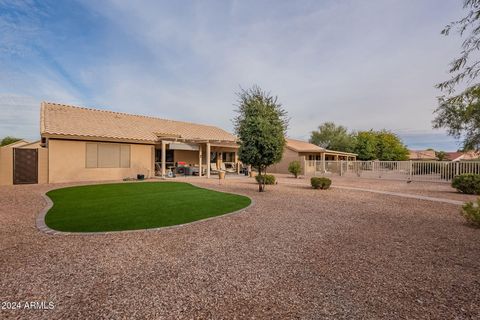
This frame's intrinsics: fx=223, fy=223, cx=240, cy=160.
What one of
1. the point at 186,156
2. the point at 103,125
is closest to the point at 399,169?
the point at 186,156

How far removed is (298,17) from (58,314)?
15100 mm

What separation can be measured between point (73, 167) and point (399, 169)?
89.1ft

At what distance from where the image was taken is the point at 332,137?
54656mm

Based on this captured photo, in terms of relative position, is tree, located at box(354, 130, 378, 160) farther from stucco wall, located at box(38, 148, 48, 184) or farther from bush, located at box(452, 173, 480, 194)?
stucco wall, located at box(38, 148, 48, 184)

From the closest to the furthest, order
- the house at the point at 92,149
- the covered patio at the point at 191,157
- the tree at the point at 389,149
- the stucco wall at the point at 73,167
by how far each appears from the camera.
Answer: the house at the point at 92,149
the stucco wall at the point at 73,167
the covered patio at the point at 191,157
the tree at the point at 389,149

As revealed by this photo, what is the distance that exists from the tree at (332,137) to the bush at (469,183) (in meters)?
37.3

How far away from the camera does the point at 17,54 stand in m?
13.1

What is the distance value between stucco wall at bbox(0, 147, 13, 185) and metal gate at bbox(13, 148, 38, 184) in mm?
184

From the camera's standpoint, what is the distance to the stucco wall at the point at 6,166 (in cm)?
1413

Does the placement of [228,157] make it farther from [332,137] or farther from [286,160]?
[332,137]

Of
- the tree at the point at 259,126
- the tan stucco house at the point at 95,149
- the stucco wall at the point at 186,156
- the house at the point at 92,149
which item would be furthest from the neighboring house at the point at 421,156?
the house at the point at 92,149

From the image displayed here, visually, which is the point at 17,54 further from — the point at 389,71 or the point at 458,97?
the point at 389,71

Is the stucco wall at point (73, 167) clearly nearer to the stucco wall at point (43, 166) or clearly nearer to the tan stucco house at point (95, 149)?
the tan stucco house at point (95, 149)

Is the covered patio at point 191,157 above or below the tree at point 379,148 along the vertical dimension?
below
